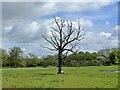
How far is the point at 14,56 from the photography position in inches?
4528

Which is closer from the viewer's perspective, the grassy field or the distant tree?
the grassy field

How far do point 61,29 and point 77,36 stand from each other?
10.4 ft

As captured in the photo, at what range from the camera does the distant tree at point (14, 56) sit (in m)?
111

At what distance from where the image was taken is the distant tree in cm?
11118

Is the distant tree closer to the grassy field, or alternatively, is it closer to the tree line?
the tree line

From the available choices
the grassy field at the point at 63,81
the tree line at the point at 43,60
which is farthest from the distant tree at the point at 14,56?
the grassy field at the point at 63,81

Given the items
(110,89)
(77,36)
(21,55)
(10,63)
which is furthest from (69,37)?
(21,55)

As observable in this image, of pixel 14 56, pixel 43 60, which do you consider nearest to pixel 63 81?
pixel 14 56

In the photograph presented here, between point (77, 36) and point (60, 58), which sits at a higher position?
point (77, 36)

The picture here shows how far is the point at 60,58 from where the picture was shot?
54.6 m

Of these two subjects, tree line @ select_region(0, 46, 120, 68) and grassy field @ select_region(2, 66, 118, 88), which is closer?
grassy field @ select_region(2, 66, 118, 88)

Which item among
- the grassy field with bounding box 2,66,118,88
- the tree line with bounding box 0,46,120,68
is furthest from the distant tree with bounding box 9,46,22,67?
the grassy field with bounding box 2,66,118,88

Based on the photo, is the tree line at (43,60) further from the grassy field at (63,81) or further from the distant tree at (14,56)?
the grassy field at (63,81)

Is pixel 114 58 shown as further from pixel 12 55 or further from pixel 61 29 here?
pixel 61 29
